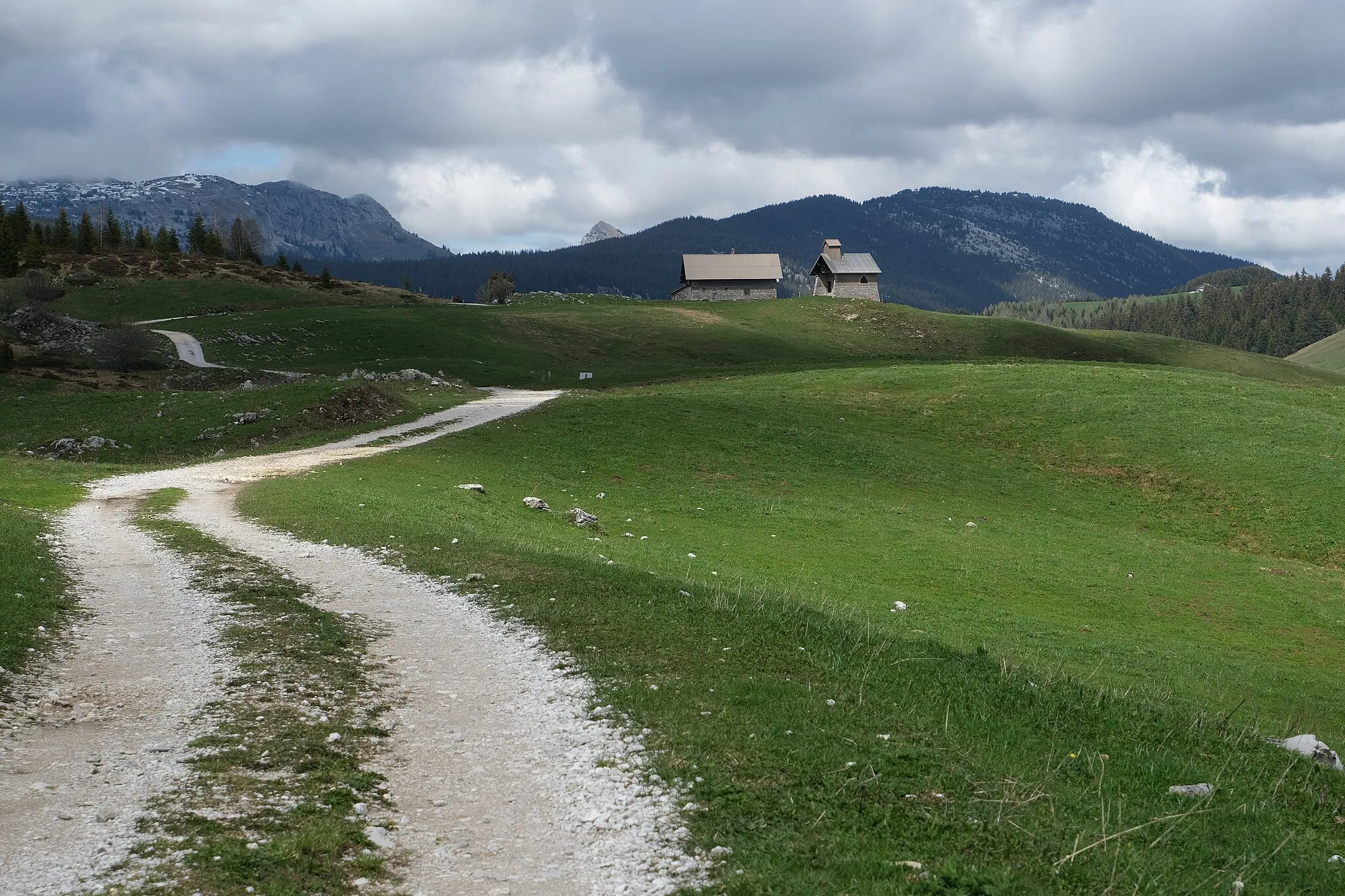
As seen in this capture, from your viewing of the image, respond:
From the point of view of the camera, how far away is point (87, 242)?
136 m

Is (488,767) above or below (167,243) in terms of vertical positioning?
below

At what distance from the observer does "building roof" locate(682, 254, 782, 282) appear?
168250 mm

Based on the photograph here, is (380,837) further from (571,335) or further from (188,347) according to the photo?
(571,335)

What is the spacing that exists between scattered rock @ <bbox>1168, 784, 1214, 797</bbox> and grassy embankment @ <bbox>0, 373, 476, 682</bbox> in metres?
27.9

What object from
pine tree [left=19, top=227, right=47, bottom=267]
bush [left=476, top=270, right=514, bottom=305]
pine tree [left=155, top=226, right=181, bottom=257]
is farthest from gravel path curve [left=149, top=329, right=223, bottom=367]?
bush [left=476, top=270, right=514, bottom=305]

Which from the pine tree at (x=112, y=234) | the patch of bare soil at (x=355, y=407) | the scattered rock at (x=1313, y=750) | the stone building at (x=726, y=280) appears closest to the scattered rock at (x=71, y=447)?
the patch of bare soil at (x=355, y=407)

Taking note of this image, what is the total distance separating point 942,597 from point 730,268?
14969 cm

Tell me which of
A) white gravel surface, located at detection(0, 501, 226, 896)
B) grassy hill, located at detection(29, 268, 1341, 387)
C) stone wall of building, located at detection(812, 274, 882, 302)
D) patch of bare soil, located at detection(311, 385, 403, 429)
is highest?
stone wall of building, located at detection(812, 274, 882, 302)

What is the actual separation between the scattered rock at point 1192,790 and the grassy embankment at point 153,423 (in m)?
27.9

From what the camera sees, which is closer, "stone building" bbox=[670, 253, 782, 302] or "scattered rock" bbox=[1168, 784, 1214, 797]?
"scattered rock" bbox=[1168, 784, 1214, 797]

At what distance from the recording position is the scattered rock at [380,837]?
827 centimetres

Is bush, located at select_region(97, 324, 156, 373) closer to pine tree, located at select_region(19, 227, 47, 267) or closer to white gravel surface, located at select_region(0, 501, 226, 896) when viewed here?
pine tree, located at select_region(19, 227, 47, 267)

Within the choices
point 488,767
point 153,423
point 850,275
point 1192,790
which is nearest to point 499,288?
point 850,275

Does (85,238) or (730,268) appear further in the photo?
(730,268)
